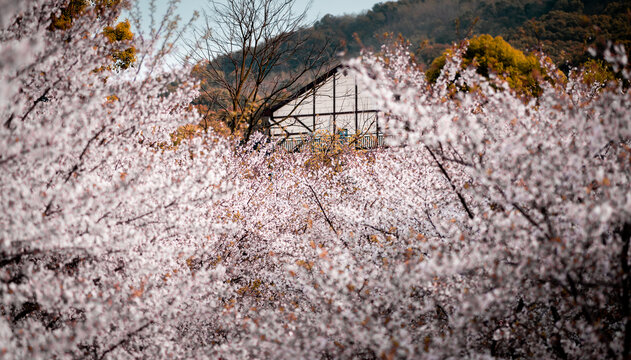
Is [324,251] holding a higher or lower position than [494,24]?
lower

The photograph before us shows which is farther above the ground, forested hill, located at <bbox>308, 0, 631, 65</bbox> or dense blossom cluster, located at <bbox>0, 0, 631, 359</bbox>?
forested hill, located at <bbox>308, 0, 631, 65</bbox>

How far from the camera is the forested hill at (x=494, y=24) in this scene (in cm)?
411

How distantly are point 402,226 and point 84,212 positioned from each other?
12.7ft

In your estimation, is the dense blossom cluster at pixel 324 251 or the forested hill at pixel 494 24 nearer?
the dense blossom cluster at pixel 324 251

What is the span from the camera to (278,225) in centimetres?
679

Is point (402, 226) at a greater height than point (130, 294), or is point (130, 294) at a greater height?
point (402, 226)

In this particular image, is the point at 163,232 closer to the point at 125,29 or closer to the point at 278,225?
the point at 278,225

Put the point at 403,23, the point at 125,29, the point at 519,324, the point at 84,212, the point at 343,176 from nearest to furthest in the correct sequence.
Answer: the point at 84,212
the point at 519,324
the point at 343,176
the point at 125,29
the point at 403,23

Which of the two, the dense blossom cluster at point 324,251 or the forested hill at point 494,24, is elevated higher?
the forested hill at point 494,24

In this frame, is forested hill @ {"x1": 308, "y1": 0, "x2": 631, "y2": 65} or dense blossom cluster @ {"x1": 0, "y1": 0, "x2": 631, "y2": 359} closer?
dense blossom cluster @ {"x1": 0, "y1": 0, "x2": 631, "y2": 359}

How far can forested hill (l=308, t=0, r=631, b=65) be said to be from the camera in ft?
13.5

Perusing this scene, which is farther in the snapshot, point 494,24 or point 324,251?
point 494,24

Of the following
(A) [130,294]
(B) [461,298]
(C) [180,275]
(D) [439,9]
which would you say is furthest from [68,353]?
(D) [439,9]

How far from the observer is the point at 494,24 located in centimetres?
4347
